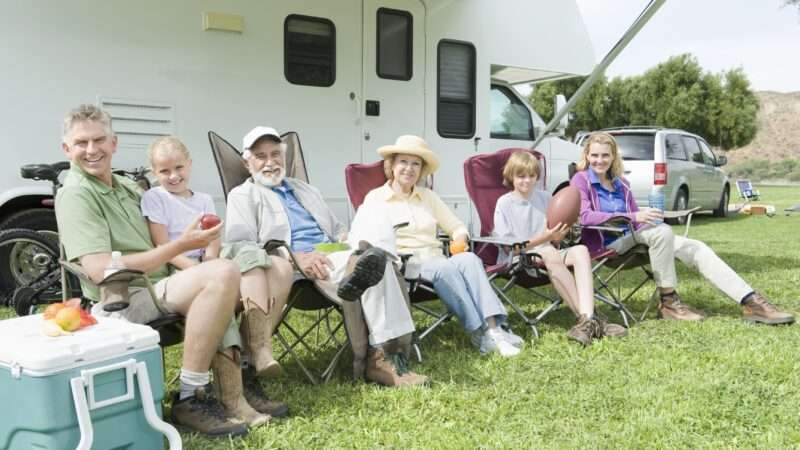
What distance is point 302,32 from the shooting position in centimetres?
469

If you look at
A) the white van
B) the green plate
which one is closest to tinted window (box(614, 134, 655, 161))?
the white van

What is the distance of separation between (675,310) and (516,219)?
0.99 m

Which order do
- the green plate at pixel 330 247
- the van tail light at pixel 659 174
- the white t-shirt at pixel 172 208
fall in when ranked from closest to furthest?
the white t-shirt at pixel 172 208 → the green plate at pixel 330 247 → the van tail light at pixel 659 174

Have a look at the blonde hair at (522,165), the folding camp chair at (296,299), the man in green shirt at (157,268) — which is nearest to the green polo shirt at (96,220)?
the man in green shirt at (157,268)

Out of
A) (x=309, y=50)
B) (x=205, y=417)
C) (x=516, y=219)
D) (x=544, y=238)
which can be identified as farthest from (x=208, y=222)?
(x=309, y=50)

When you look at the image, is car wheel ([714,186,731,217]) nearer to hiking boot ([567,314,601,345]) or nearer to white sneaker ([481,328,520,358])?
hiking boot ([567,314,601,345])

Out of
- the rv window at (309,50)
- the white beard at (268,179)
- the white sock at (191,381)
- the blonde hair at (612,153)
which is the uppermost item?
the rv window at (309,50)

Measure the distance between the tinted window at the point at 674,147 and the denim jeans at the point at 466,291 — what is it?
7.73 metres

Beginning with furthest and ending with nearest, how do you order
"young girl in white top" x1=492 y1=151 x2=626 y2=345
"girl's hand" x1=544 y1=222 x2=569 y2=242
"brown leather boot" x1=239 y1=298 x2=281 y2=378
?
1. "girl's hand" x1=544 y1=222 x2=569 y2=242
2. "young girl in white top" x1=492 y1=151 x2=626 y2=345
3. "brown leather boot" x1=239 y1=298 x2=281 y2=378

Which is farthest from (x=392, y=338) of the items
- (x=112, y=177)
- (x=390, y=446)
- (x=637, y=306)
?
(x=637, y=306)

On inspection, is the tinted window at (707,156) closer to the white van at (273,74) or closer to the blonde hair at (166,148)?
the white van at (273,74)

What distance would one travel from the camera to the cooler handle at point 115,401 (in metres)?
1.81

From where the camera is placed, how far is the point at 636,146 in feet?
33.5

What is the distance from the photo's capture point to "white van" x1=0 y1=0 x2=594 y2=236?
3.98m
